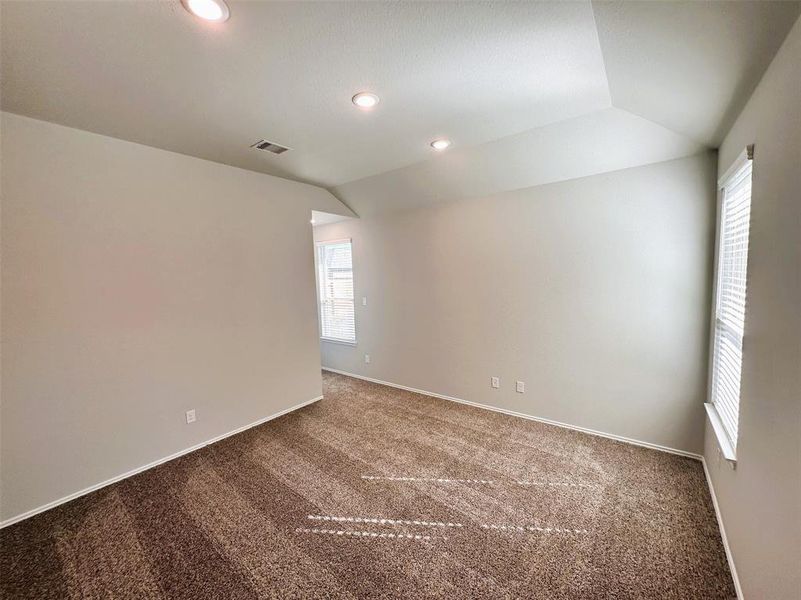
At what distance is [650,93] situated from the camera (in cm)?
182

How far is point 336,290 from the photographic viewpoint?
17.2 feet

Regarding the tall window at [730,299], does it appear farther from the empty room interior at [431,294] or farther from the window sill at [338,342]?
the window sill at [338,342]

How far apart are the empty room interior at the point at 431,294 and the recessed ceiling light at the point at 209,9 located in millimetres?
16

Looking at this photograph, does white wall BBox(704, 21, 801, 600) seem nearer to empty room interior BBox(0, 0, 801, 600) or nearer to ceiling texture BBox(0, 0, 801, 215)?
empty room interior BBox(0, 0, 801, 600)

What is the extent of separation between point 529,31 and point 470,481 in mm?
2751

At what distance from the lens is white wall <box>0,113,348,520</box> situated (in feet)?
6.91

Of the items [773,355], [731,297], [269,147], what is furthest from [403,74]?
[731,297]

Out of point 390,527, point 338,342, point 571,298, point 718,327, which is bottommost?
point 390,527

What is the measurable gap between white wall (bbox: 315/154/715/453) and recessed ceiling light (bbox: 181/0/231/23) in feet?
9.07

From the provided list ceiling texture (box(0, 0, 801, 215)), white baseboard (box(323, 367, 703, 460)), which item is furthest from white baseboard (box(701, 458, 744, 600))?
ceiling texture (box(0, 0, 801, 215))

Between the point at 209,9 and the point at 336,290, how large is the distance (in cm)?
409

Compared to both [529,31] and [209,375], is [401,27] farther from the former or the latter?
[209,375]

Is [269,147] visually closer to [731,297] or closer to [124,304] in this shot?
[124,304]

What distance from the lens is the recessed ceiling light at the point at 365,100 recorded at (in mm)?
1949
